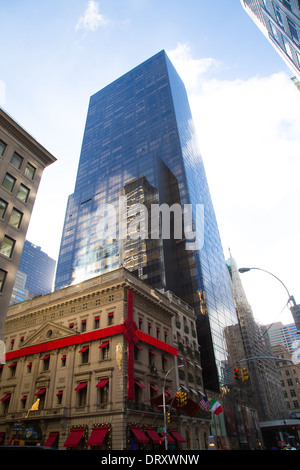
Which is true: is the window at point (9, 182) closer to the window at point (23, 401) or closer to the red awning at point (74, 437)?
the red awning at point (74, 437)


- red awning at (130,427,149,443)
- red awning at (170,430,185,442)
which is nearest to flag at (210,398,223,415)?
red awning at (170,430,185,442)

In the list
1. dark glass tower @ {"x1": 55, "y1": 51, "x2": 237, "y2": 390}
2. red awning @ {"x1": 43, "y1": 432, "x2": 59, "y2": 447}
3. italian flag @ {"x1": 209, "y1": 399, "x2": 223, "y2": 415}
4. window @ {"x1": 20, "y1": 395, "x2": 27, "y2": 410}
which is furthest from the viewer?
dark glass tower @ {"x1": 55, "y1": 51, "x2": 237, "y2": 390}

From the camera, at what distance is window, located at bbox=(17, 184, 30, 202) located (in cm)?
2875

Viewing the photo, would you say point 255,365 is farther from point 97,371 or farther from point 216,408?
point 97,371

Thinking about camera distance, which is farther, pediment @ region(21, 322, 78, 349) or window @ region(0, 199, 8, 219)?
pediment @ region(21, 322, 78, 349)

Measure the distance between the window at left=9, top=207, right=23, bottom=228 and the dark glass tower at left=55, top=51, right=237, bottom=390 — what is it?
44.1 metres

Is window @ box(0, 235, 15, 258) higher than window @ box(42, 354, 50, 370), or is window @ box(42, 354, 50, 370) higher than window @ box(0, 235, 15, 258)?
window @ box(0, 235, 15, 258)

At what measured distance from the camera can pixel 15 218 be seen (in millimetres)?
27562

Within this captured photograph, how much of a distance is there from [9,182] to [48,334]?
20847 mm

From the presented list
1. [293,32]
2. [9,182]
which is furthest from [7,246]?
[293,32]

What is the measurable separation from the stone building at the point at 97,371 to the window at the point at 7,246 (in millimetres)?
13618

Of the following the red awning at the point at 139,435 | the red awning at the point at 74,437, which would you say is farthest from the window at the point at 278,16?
the red awning at the point at 74,437

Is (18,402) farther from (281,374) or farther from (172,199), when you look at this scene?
(281,374)

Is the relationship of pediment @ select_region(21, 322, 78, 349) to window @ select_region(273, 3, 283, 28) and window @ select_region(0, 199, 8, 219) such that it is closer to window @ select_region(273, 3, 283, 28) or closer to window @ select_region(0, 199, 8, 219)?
window @ select_region(0, 199, 8, 219)
